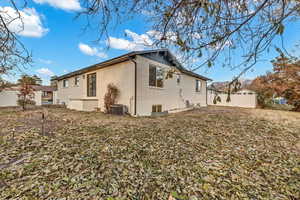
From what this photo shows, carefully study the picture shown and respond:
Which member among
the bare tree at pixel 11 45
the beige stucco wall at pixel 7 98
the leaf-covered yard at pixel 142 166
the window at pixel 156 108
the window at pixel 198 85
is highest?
the window at pixel 198 85

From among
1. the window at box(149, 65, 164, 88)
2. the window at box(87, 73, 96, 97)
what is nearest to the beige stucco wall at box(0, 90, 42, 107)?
the window at box(87, 73, 96, 97)

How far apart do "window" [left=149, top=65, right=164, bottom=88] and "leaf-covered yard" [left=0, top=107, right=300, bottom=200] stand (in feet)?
15.0

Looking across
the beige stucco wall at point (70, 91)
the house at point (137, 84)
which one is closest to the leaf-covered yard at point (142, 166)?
the house at point (137, 84)

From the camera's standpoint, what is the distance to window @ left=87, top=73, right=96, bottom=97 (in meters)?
9.67

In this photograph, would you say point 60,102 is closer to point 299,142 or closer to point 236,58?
point 236,58

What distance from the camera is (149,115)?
7.80 metres

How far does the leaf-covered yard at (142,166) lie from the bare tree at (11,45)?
1.87 metres

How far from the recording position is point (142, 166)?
252 cm

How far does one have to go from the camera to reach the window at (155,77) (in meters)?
8.09

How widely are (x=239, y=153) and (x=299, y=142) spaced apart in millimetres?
2569

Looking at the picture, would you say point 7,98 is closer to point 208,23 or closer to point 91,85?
point 91,85

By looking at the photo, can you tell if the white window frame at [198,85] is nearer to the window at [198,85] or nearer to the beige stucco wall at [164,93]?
the window at [198,85]

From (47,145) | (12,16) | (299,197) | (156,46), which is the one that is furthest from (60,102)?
(299,197)

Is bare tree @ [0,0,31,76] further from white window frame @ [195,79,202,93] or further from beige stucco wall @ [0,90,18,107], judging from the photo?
beige stucco wall @ [0,90,18,107]
